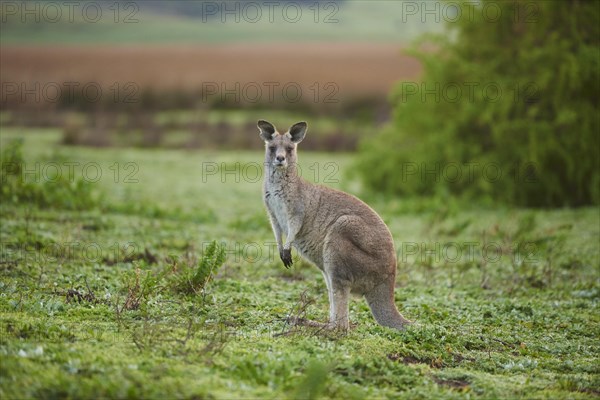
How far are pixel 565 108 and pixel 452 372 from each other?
14.3m

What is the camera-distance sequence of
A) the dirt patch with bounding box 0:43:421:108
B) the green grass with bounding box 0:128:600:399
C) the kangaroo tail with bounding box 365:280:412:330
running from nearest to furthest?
the green grass with bounding box 0:128:600:399 < the kangaroo tail with bounding box 365:280:412:330 < the dirt patch with bounding box 0:43:421:108

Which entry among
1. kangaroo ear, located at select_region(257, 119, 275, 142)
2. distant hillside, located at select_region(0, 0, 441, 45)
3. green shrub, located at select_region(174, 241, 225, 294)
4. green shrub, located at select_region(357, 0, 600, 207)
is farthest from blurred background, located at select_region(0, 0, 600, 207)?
distant hillside, located at select_region(0, 0, 441, 45)

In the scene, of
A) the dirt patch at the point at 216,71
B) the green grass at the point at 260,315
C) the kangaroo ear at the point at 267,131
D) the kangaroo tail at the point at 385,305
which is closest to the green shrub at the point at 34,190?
the green grass at the point at 260,315

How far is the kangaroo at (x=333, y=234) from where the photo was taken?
7.82 m

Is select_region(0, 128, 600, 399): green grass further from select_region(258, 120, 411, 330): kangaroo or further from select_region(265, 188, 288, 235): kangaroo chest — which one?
select_region(265, 188, 288, 235): kangaroo chest

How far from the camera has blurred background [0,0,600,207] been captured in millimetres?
19469

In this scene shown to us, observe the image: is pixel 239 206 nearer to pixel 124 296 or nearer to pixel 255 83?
pixel 124 296

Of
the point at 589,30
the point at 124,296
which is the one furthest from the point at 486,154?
the point at 124,296

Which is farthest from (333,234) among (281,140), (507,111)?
(507,111)

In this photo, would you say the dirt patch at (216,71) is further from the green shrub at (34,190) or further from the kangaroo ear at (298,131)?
the kangaroo ear at (298,131)

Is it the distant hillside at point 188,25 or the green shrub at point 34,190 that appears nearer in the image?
the green shrub at point 34,190

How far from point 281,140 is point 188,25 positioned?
94343 mm

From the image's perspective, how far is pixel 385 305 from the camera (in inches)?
318

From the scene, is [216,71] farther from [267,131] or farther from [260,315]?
[260,315]
